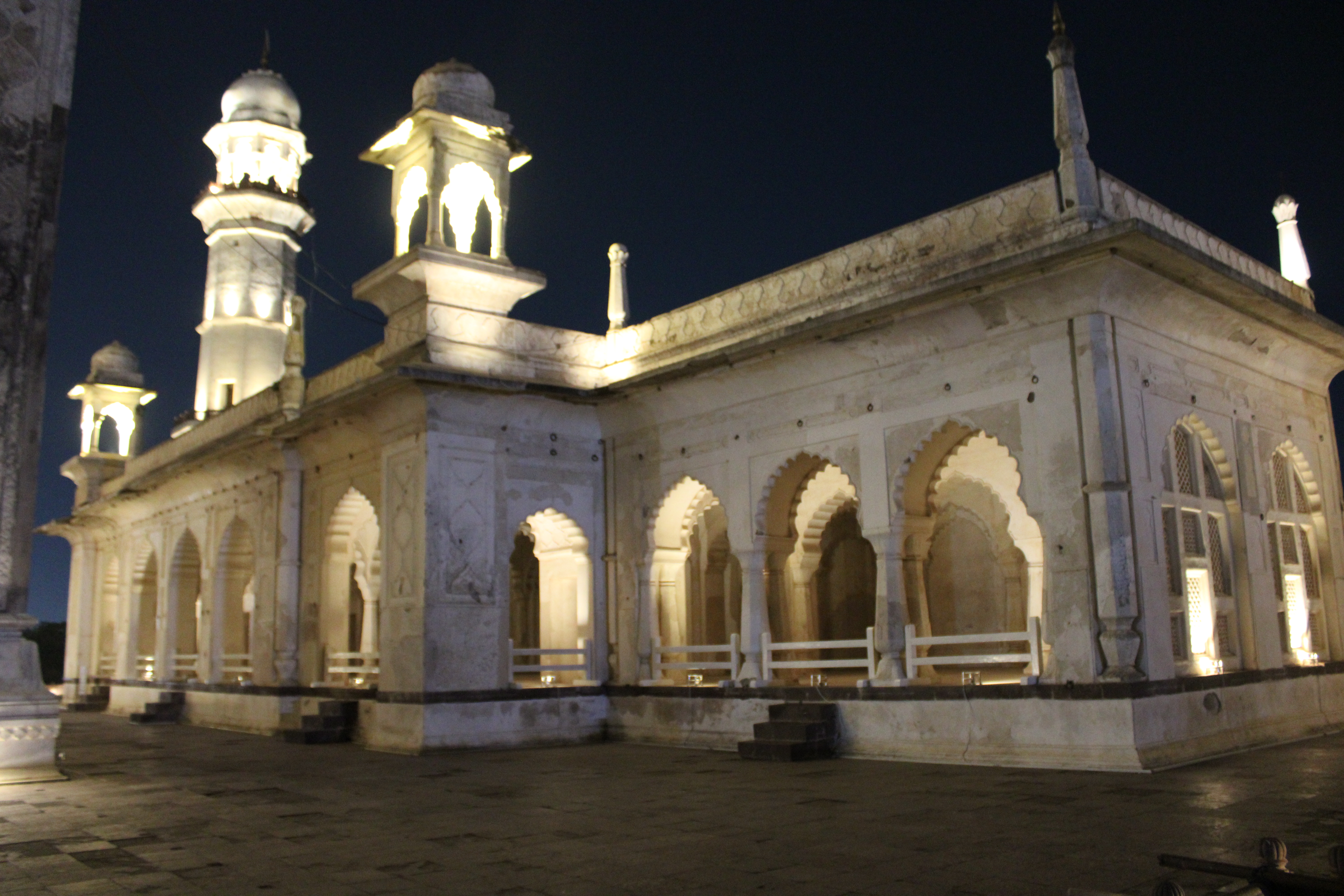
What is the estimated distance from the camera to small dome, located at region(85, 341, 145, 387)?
25984 mm

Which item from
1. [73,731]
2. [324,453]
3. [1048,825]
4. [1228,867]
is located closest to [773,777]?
[1048,825]

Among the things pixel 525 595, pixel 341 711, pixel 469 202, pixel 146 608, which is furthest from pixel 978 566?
pixel 146 608

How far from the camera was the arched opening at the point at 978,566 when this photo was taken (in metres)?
13.0

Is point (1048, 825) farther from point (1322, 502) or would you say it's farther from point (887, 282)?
point (1322, 502)

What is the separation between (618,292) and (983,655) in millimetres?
7360

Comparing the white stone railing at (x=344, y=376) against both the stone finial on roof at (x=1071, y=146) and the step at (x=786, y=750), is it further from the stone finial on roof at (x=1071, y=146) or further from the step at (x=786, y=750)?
the stone finial on roof at (x=1071, y=146)

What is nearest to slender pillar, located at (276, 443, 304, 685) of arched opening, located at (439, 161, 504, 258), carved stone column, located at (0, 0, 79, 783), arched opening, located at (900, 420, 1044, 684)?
arched opening, located at (439, 161, 504, 258)

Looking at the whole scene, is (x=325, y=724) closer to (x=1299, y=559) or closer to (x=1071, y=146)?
(x=1071, y=146)

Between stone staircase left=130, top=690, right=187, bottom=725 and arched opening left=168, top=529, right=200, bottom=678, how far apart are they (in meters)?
0.75

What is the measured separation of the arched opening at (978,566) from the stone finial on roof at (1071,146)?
134 inches

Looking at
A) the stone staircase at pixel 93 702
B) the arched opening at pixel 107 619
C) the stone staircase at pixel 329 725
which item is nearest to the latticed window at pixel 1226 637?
the stone staircase at pixel 329 725

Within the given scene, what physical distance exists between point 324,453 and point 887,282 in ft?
28.7

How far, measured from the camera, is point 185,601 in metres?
22.3

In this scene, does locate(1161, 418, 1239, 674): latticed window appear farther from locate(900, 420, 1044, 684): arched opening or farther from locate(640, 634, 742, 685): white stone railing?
locate(640, 634, 742, 685): white stone railing
